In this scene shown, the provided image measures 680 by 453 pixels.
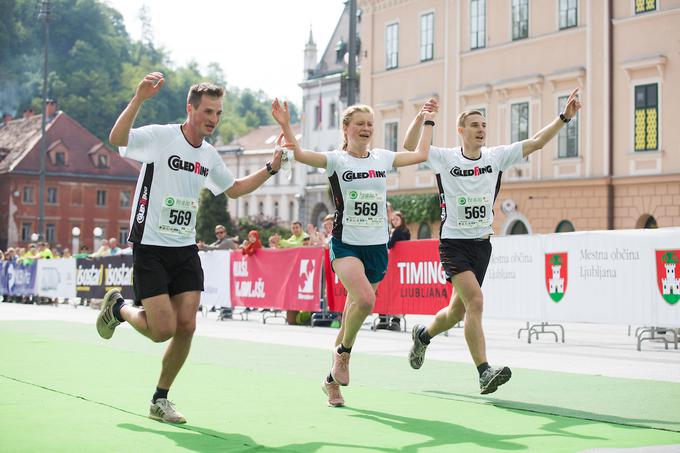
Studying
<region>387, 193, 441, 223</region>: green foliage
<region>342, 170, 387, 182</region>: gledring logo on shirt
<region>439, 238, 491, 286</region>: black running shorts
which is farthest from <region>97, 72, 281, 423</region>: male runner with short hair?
<region>387, 193, 441, 223</region>: green foliage

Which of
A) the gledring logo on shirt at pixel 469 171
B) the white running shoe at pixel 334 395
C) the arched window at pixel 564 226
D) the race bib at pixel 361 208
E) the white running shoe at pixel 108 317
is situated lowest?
the white running shoe at pixel 334 395

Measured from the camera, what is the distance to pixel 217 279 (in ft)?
87.1

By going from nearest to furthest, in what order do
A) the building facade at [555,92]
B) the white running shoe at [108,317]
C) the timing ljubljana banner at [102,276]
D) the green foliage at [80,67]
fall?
the white running shoe at [108,317], the timing ljubljana banner at [102,276], the building facade at [555,92], the green foliage at [80,67]

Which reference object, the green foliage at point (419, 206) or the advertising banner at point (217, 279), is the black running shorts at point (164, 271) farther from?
the green foliage at point (419, 206)

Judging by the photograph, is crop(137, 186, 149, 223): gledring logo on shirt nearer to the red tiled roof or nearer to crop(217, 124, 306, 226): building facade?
crop(217, 124, 306, 226): building facade

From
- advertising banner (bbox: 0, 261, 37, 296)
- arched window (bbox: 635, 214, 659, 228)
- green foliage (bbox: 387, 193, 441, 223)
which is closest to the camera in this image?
arched window (bbox: 635, 214, 659, 228)

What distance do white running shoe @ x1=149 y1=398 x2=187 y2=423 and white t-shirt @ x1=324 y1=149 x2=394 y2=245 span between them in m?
2.07

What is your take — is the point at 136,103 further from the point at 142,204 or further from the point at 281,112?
the point at 281,112

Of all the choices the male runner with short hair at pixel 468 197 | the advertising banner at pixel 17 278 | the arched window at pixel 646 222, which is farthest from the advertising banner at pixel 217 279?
the male runner with short hair at pixel 468 197

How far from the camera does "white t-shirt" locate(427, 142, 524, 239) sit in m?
9.53

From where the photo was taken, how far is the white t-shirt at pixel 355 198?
890 cm

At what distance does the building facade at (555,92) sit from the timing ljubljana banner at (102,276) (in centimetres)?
1595

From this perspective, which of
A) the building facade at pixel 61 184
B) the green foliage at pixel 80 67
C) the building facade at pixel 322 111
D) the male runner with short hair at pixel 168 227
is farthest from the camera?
the green foliage at pixel 80 67

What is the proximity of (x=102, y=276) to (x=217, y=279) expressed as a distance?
6.98 meters
